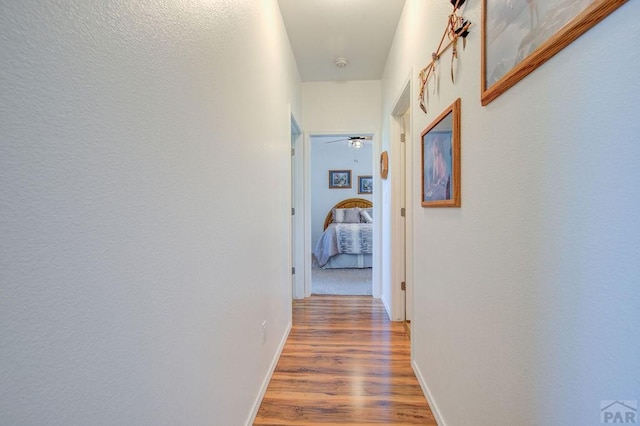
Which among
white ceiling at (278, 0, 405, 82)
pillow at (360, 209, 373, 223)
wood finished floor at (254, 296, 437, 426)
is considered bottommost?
wood finished floor at (254, 296, 437, 426)

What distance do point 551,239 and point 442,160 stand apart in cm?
79

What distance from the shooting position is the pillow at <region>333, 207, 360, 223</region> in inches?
246

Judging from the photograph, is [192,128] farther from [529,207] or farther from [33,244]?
[529,207]

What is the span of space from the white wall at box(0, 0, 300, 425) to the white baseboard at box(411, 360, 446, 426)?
100 centimetres

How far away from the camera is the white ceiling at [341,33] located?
7.26ft

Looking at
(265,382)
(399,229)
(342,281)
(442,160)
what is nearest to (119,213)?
(442,160)

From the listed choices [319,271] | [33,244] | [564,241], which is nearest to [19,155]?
[33,244]

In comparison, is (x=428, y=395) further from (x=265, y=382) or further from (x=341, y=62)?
(x=341, y=62)

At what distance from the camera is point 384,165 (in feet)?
10.2

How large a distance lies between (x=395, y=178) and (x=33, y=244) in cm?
272

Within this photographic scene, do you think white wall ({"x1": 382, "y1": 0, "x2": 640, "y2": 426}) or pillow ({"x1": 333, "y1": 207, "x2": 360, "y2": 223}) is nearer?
white wall ({"x1": 382, "y1": 0, "x2": 640, "y2": 426})

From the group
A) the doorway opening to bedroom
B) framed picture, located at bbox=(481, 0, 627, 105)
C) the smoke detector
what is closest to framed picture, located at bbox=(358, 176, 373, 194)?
the doorway opening to bedroom

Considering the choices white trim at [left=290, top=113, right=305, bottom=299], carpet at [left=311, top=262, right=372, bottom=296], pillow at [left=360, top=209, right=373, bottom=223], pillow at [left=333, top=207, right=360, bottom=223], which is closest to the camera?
white trim at [left=290, top=113, right=305, bottom=299]

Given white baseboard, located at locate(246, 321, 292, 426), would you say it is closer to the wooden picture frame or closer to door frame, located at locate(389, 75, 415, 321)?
door frame, located at locate(389, 75, 415, 321)
